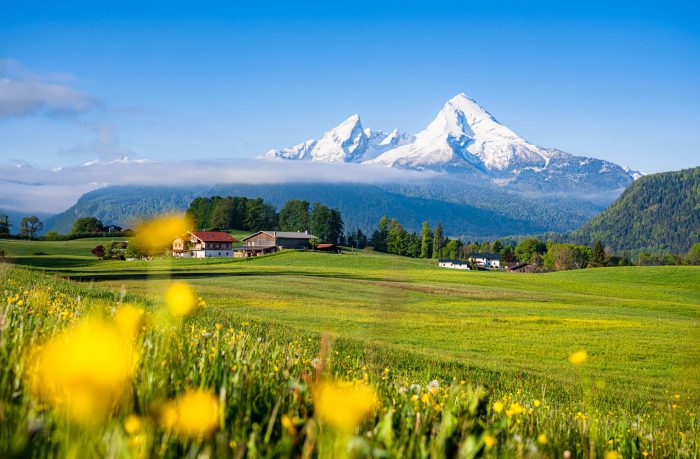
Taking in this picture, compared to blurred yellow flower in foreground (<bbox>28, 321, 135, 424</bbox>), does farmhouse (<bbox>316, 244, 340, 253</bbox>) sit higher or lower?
lower

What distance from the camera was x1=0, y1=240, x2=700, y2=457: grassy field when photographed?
771 centimetres

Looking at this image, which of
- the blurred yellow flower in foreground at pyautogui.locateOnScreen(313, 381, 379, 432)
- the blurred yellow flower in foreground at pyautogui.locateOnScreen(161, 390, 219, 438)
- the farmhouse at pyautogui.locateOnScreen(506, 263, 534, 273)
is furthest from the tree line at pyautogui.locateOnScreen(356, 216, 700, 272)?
the blurred yellow flower in foreground at pyautogui.locateOnScreen(161, 390, 219, 438)

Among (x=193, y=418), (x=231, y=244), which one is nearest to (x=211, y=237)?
(x=231, y=244)

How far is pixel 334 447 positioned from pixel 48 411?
4.65 ft

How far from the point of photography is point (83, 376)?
302 centimetres

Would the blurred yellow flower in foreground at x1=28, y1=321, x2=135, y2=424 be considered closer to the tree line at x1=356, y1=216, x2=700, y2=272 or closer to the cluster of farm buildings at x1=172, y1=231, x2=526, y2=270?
the cluster of farm buildings at x1=172, y1=231, x2=526, y2=270

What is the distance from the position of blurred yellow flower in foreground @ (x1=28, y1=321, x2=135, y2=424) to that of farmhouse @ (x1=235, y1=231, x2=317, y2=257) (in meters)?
138

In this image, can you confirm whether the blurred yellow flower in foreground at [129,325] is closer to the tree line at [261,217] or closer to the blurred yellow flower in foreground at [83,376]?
the blurred yellow flower in foreground at [83,376]

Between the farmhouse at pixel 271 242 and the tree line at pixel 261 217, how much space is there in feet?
99.1

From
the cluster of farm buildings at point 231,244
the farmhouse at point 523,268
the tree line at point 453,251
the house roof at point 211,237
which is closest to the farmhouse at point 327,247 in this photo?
the cluster of farm buildings at point 231,244

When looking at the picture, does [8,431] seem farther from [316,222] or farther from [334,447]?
[316,222]

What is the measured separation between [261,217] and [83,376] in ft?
622

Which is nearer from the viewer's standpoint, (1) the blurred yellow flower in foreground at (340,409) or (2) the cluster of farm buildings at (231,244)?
(1) the blurred yellow flower in foreground at (340,409)

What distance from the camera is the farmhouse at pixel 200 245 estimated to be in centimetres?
13100
